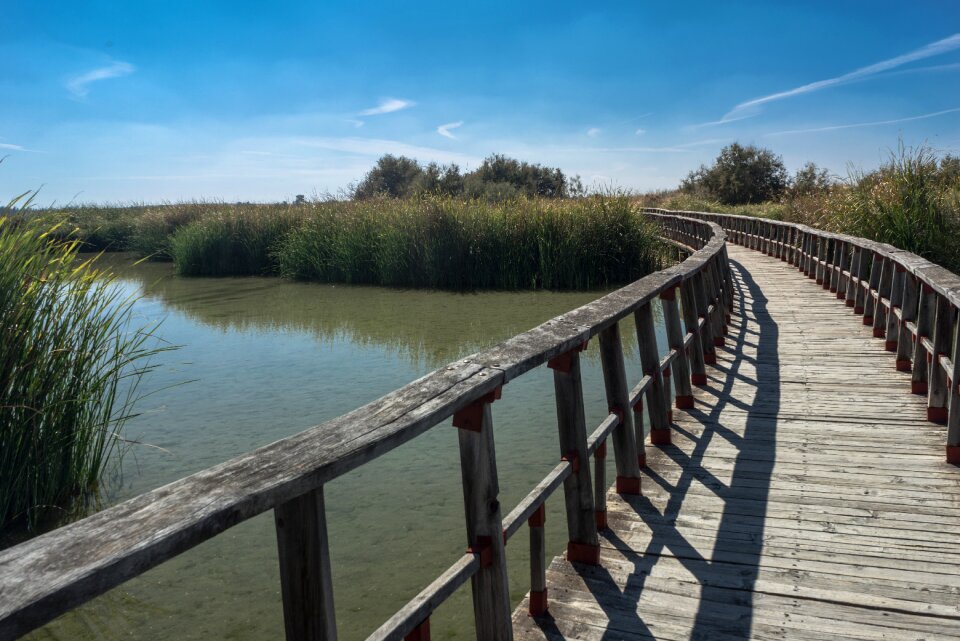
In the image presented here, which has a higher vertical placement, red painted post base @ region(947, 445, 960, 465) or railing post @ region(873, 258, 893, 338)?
railing post @ region(873, 258, 893, 338)

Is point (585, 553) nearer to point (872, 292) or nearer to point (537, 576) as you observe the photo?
point (537, 576)

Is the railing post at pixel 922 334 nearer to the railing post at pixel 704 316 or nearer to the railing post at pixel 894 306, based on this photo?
the railing post at pixel 894 306

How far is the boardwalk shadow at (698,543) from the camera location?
2451 mm

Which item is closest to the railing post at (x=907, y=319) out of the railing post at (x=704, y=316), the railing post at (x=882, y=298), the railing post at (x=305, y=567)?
the railing post at (x=882, y=298)

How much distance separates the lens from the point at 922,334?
4.69 metres

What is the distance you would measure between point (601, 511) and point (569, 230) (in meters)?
13.6

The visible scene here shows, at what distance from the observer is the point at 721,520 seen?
323 centimetres

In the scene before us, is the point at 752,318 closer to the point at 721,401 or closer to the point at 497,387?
the point at 721,401

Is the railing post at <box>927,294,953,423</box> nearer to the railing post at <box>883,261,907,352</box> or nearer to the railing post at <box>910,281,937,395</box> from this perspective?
the railing post at <box>910,281,937,395</box>

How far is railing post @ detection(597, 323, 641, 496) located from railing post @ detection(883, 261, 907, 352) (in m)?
3.44

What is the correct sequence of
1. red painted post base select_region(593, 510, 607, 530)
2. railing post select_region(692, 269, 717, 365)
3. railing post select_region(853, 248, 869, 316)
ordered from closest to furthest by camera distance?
red painted post base select_region(593, 510, 607, 530) < railing post select_region(692, 269, 717, 365) < railing post select_region(853, 248, 869, 316)

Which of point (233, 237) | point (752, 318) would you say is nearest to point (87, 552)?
point (752, 318)

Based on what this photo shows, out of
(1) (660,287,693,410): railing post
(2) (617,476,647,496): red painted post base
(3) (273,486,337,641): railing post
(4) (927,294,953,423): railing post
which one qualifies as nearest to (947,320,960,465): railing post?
(4) (927,294,953,423): railing post

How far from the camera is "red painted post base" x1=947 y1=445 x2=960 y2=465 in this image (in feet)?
12.3
